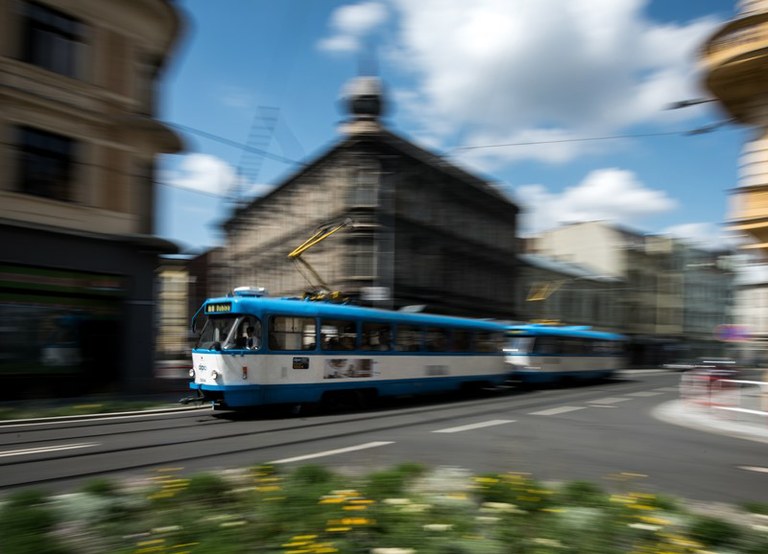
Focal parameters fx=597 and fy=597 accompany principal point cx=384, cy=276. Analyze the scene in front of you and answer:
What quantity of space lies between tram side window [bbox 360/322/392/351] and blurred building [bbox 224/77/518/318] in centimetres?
1055

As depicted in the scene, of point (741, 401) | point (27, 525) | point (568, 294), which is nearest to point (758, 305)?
point (741, 401)

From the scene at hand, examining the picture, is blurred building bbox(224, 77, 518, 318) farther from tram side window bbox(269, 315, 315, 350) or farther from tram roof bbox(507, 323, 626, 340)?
tram side window bbox(269, 315, 315, 350)

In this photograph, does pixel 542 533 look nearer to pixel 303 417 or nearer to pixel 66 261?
pixel 303 417

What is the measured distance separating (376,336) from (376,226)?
1710cm

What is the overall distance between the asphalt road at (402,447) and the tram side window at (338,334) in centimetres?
162

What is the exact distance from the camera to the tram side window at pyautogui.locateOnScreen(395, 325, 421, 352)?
1631 cm

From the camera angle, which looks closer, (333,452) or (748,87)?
(333,452)

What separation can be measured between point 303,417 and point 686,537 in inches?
396

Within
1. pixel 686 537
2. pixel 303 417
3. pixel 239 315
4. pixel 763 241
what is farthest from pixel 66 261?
pixel 763 241

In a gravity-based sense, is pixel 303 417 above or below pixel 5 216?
below

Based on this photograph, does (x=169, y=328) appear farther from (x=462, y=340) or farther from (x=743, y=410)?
(x=743, y=410)

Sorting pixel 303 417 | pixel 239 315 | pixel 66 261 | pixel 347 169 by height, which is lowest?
pixel 303 417

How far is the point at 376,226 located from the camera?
32094 millimetres

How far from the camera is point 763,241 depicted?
613 inches
